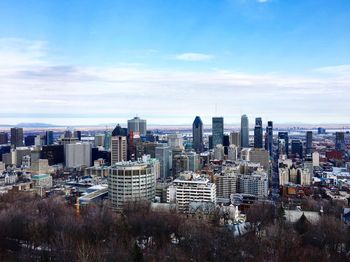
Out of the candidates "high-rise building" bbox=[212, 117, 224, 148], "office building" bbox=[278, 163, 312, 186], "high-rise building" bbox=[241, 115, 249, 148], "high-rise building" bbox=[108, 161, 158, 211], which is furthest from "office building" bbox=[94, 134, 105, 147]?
"high-rise building" bbox=[108, 161, 158, 211]

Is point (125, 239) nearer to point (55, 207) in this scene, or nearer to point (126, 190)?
point (55, 207)

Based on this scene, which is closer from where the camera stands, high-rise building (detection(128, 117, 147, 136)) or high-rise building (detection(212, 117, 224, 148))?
high-rise building (detection(212, 117, 224, 148))

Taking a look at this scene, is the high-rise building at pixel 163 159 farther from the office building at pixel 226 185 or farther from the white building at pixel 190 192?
the white building at pixel 190 192

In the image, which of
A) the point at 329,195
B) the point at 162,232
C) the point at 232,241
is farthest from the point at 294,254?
the point at 329,195

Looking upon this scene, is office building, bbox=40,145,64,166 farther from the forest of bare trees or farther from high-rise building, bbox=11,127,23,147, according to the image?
the forest of bare trees

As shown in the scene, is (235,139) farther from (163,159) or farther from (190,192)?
(190,192)

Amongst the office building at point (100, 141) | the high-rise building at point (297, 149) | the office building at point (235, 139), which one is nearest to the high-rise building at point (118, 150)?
the office building at point (100, 141)

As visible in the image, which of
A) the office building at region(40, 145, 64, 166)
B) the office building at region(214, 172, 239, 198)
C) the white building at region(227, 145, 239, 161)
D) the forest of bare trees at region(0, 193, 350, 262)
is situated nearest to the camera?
the forest of bare trees at region(0, 193, 350, 262)
